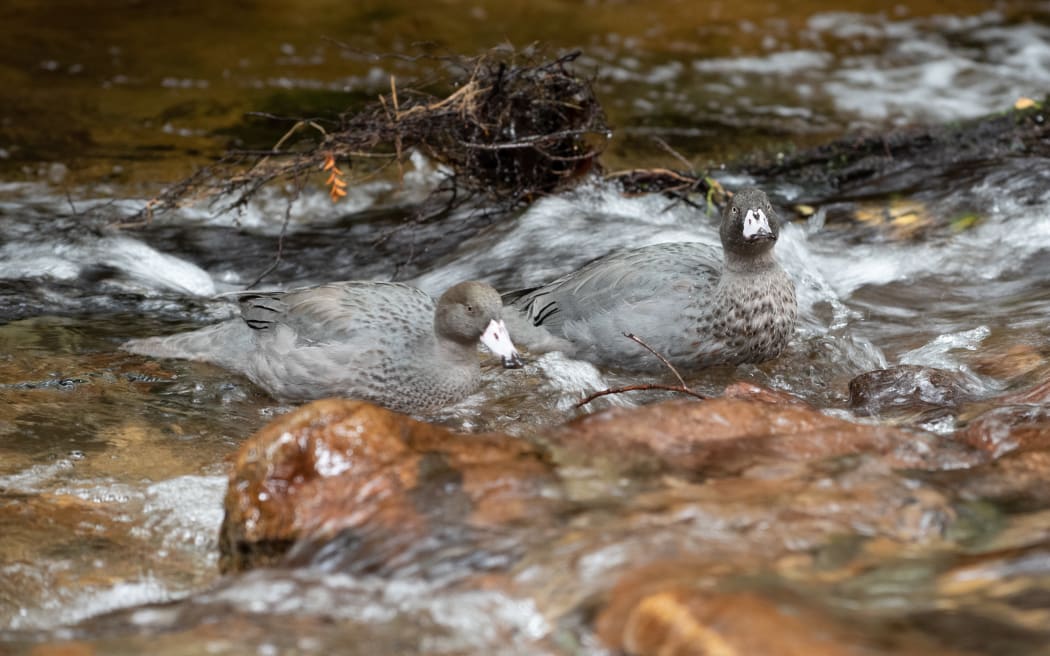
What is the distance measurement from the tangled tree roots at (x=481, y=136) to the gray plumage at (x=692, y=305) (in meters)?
1.76

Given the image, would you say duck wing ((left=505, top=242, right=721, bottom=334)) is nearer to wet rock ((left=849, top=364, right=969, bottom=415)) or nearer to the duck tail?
wet rock ((left=849, top=364, right=969, bottom=415))

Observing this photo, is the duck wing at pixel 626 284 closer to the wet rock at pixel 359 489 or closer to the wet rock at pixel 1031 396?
the wet rock at pixel 1031 396

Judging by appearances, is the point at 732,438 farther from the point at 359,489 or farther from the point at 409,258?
the point at 409,258

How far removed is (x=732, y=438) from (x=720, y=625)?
1276 mm

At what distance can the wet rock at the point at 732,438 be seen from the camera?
3775 millimetres

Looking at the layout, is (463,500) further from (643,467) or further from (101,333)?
(101,333)

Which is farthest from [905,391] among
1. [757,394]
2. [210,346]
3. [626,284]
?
[210,346]

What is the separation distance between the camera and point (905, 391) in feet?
17.1

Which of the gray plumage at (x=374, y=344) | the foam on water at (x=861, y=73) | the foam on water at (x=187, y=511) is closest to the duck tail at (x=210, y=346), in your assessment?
the gray plumage at (x=374, y=344)

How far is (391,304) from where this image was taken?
5746mm

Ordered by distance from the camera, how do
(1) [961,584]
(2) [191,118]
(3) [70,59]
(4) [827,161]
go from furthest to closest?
(3) [70,59]
(2) [191,118]
(4) [827,161]
(1) [961,584]

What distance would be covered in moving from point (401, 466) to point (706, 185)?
5.58 meters

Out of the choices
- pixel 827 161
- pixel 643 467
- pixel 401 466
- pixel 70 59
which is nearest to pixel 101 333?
pixel 401 466

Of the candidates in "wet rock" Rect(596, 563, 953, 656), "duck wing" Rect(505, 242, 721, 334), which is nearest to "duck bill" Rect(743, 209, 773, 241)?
"duck wing" Rect(505, 242, 721, 334)
